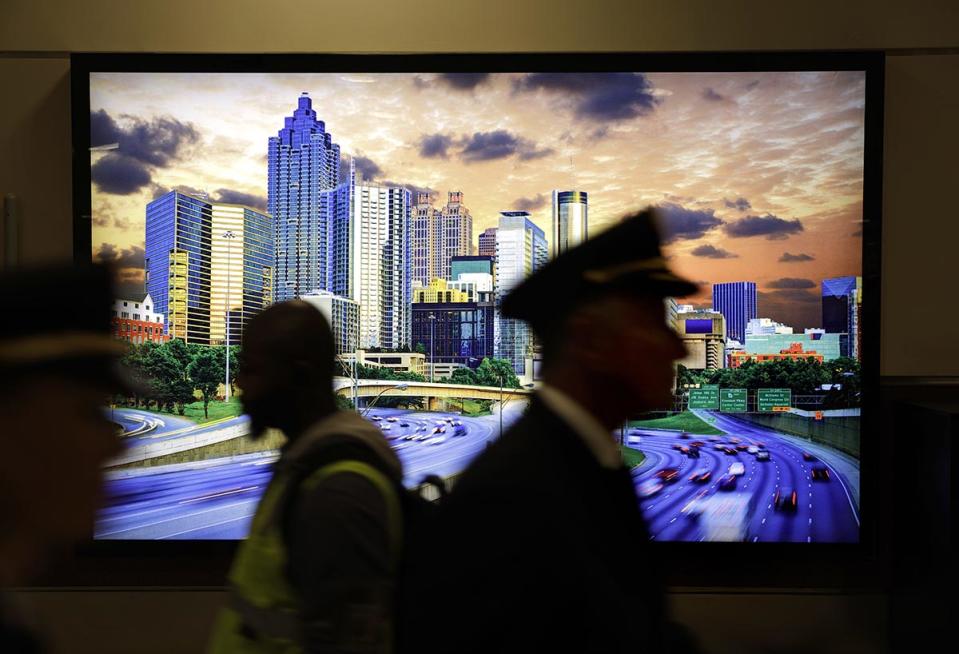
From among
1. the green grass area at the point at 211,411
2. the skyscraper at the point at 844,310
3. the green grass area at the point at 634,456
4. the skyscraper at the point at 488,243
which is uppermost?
the skyscraper at the point at 488,243

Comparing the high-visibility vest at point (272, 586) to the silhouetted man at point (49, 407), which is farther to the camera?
the high-visibility vest at point (272, 586)

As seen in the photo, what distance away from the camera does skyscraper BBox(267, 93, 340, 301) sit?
10.3ft

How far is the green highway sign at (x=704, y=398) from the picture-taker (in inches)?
125

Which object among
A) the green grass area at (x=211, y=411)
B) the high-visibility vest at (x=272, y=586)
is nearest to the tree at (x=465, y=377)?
the green grass area at (x=211, y=411)

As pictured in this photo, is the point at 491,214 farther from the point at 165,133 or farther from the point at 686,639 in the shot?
the point at 686,639

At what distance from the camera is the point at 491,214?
10.5 ft

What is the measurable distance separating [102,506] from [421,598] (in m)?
0.41

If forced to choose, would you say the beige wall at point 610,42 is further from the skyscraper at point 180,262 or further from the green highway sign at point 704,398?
the green highway sign at point 704,398

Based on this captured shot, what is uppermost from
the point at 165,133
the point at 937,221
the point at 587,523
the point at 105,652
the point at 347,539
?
the point at 165,133

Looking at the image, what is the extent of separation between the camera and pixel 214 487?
3.14 metres

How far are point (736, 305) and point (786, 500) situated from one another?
0.91 meters

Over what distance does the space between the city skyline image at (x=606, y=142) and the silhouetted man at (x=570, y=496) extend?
209cm

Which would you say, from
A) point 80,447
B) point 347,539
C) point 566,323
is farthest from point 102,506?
point 566,323

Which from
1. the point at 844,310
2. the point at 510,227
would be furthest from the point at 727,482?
the point at 510,227
